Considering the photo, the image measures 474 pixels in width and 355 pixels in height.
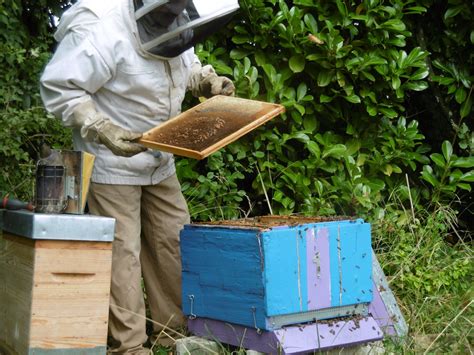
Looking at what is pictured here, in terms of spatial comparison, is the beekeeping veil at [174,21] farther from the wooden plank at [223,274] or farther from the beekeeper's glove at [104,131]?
the wooden plank at [223,274]

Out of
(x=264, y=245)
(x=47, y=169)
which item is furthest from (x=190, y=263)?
(x=47, y=169)

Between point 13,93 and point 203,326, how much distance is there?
5.79ft

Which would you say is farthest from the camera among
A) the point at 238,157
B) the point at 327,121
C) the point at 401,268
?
the point at 327,121

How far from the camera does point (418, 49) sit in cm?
505

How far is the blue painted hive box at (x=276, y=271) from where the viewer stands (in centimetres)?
336

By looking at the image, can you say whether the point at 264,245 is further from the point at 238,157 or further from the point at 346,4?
the point at 346,4

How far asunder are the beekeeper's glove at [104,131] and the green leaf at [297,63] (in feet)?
5.18

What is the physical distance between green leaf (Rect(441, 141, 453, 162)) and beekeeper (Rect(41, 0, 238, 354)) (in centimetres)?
178

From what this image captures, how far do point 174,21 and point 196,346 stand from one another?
1.34 m

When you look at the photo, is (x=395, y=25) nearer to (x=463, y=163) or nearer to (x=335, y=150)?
(x=335, y=150)

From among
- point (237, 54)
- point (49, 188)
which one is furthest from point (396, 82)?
point (49, 188)

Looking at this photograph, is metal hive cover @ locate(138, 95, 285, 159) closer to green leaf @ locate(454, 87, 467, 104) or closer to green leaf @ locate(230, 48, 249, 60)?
green leaf @ locate(230, 48, 249, 60)

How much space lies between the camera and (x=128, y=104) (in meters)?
3.82

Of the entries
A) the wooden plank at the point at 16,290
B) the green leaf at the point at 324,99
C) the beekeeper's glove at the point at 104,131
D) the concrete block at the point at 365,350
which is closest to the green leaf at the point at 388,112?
the green leaf at the point at 324,99
